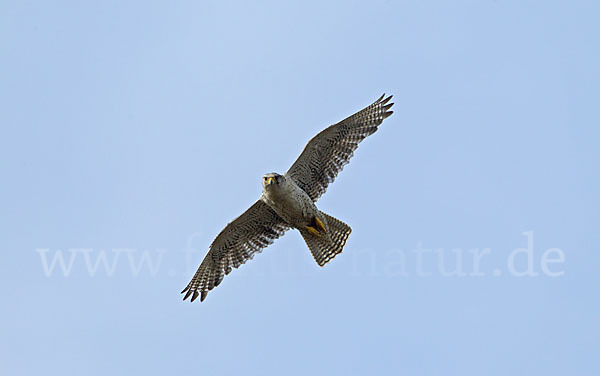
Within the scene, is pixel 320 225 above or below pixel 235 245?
below

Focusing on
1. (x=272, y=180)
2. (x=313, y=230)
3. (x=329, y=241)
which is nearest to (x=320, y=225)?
(x=313, y=230)

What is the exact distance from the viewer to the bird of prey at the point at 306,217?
16.4m

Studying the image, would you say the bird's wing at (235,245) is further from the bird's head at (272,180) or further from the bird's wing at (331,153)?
the bird's head at (272,180)

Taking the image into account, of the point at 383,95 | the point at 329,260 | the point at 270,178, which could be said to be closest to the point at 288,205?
the point at 270,178

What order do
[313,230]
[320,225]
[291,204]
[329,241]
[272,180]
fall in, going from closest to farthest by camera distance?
[272,180], [291,204], [320,225], [313,230], [329,241]

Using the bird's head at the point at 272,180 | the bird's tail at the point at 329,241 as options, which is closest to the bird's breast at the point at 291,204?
the bird's head at the point at 272,180

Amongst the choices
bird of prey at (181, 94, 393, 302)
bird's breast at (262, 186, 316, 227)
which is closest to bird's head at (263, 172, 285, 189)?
bird's breast at (262, 186, 316, 227)

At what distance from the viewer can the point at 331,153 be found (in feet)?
54.7

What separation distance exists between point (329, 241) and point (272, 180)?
A: 6.88 feet

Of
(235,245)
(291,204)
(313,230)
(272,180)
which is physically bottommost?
(313,230)

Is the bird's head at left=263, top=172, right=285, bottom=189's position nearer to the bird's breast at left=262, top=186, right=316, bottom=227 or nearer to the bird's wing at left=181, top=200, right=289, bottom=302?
the bird's breast at left=262, top=186, right=316, bottom=227

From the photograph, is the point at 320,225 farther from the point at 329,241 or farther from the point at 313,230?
the point at 329,241

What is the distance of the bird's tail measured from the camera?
16875 mm

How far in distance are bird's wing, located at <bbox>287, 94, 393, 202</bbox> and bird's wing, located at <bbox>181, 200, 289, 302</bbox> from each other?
0.82 m
